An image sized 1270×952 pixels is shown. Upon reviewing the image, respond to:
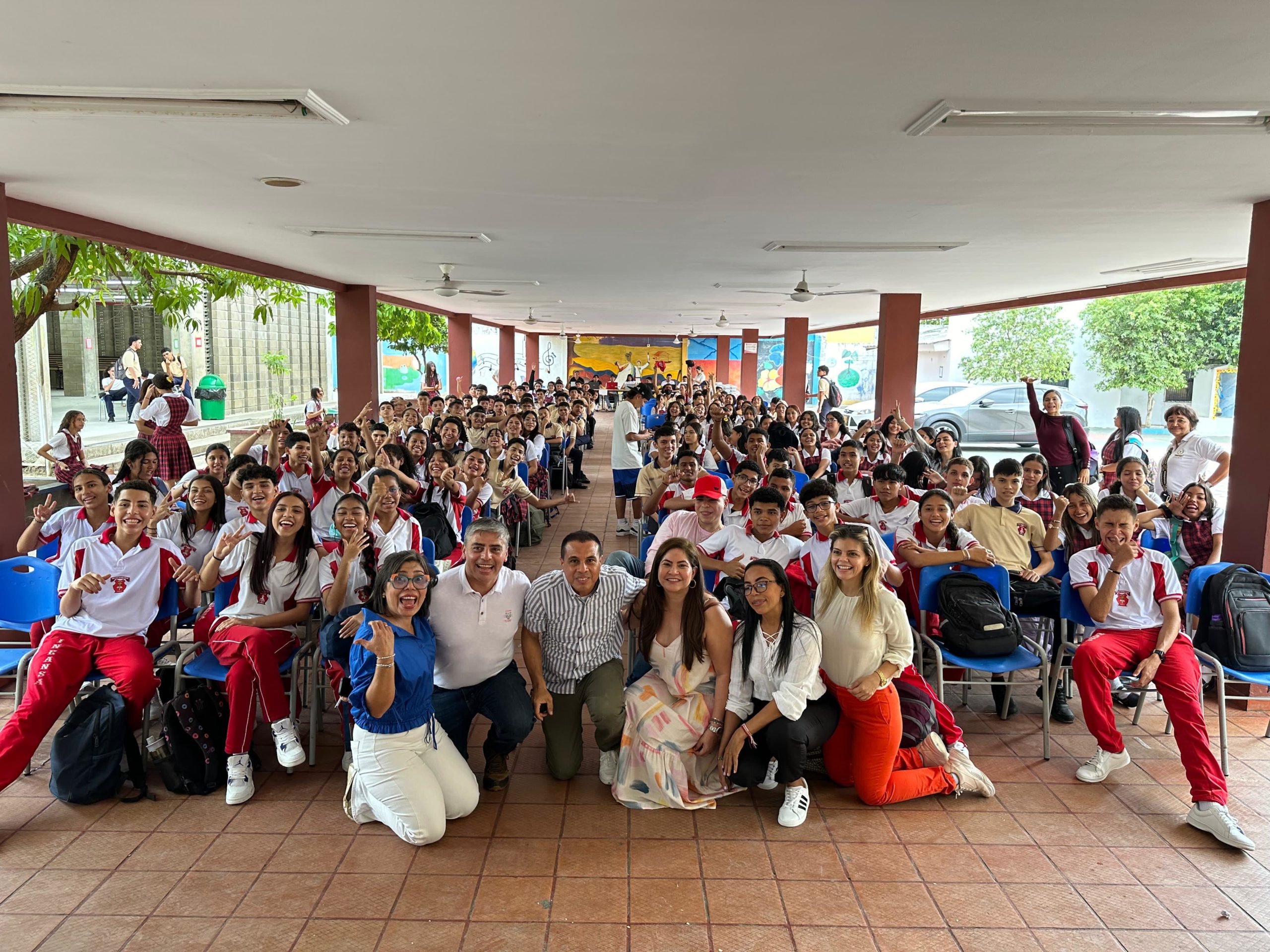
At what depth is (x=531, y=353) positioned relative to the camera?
107 feet

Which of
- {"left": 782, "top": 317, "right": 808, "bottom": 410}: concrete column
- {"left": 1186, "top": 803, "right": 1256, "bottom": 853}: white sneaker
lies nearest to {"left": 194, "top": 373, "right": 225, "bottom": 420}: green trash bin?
{"left": 782, "top": 317, "right": 808, "bottom": 410}: concrete column

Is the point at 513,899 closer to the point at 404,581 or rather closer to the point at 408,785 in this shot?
the point at 408,785

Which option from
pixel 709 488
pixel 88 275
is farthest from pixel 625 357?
pixel 709 488

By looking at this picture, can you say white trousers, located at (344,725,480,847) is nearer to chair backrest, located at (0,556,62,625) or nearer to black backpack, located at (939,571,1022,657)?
chair backrest, located at (0,556,62,625)

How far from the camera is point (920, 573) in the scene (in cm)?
469

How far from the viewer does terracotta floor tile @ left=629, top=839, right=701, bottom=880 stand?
3273 millimetres

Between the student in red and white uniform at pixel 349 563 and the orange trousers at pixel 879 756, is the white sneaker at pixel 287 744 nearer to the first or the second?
the student in red and white uniform at pixel 349 563

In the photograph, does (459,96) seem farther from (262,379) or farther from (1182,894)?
(262,379)

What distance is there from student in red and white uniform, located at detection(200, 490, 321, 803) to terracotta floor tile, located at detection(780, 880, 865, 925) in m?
2.28

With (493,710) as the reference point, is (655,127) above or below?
above

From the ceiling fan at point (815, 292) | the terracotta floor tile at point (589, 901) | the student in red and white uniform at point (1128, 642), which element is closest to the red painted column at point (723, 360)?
the ceiling fan at point (815, 292)

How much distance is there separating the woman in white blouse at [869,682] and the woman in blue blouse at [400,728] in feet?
5.53

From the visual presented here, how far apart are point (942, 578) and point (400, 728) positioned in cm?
287

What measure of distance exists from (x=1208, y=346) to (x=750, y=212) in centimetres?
1929
